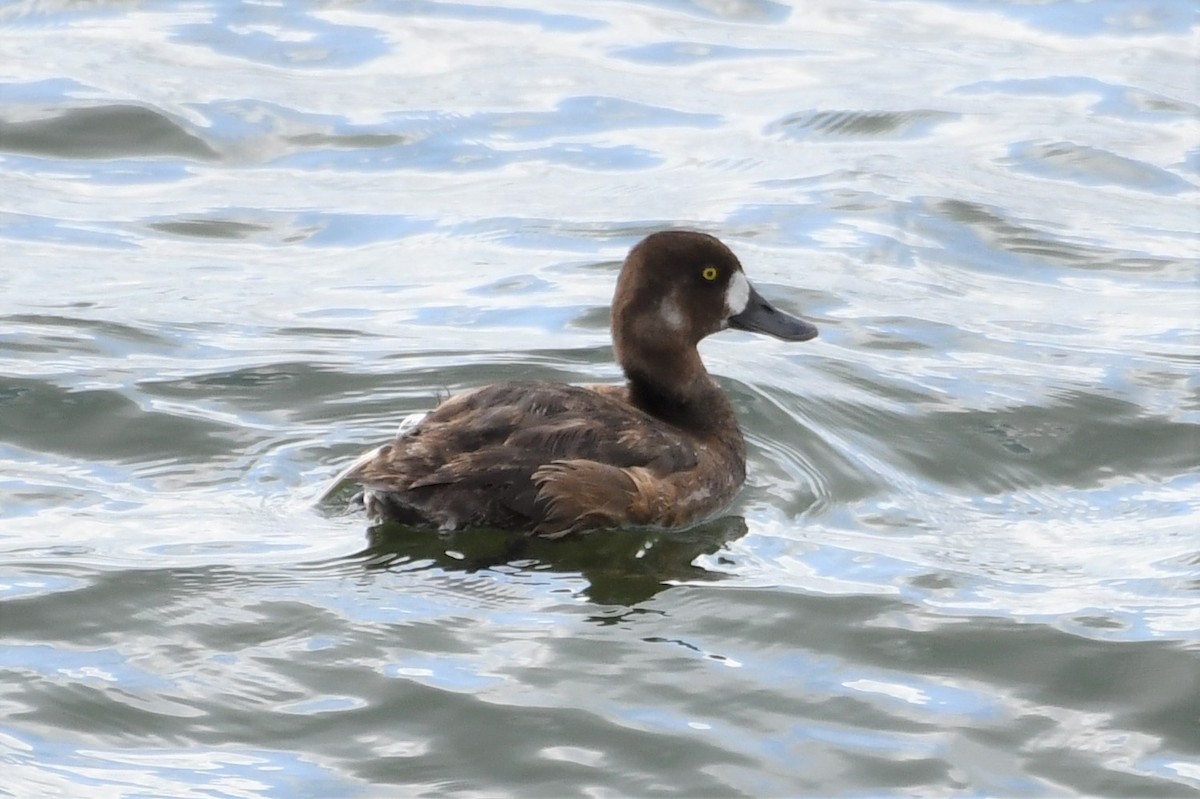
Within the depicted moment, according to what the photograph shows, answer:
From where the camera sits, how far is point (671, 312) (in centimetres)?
769

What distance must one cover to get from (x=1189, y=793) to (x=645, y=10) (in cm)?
1191

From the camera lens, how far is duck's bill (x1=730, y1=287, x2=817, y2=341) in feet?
26.3

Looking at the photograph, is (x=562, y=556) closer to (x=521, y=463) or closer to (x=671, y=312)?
(x=521, y=463)

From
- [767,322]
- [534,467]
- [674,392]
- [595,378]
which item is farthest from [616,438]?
[595,378]

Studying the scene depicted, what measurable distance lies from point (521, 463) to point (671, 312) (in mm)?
1224

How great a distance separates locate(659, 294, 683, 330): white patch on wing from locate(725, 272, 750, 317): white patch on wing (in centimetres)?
26

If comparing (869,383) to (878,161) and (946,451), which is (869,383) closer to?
(946,451)

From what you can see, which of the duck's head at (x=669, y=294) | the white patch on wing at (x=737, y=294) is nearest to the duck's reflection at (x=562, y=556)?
the duck's head at (x=669, y=294)

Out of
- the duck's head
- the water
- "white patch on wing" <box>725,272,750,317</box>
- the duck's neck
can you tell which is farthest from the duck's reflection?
"white patch on wing" <box>725,272,750,317</box>

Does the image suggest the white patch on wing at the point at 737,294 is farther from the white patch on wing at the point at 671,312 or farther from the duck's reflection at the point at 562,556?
the duck's reflection at the point at 562,556

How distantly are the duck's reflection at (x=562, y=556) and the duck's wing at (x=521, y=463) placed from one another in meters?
0.06

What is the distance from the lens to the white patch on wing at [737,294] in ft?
25.8

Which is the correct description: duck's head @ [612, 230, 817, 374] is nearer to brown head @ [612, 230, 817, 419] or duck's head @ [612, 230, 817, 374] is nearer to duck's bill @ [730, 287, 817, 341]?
brown head @ [612, 230, 817, 419]

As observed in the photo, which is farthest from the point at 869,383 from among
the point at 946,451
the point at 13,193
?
the point at 13,193
